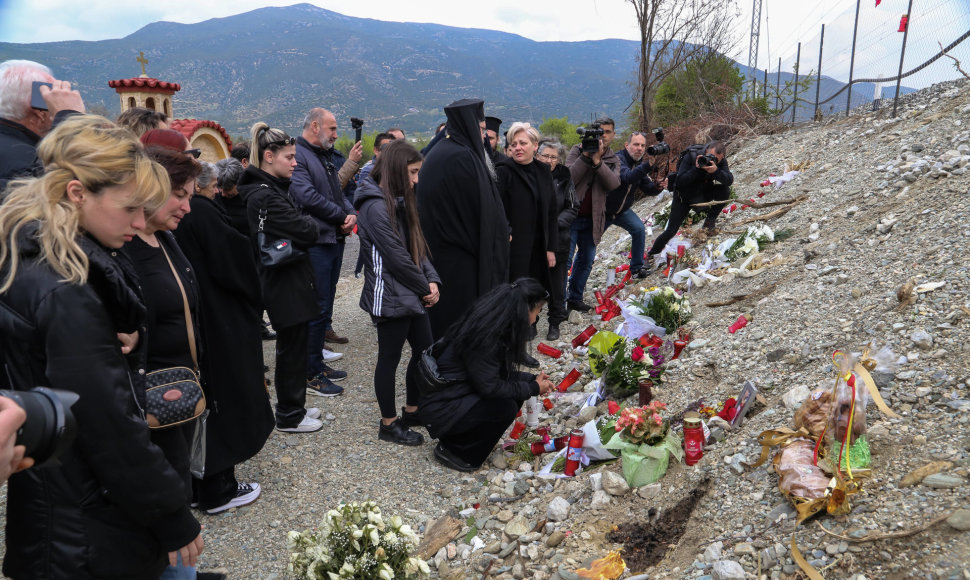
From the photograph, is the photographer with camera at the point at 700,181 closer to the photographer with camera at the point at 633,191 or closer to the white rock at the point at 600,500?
Answer: the photographer with camera at the point at 633,191

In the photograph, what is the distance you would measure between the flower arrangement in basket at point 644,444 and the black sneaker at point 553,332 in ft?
8.86

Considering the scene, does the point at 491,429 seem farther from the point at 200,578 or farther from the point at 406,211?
the point at 200,578

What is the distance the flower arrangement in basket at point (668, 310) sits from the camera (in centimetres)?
503

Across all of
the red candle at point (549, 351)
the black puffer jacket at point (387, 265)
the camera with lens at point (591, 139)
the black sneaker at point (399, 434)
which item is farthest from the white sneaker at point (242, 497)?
the camera with lens at point (591, 139)

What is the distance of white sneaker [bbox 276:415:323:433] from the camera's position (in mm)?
4219

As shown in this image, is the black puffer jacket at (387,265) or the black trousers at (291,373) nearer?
the black puffer jacket at (387,265)

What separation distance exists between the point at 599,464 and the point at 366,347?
3.30 metres

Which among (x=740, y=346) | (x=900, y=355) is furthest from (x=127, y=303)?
(x=740, y=346)

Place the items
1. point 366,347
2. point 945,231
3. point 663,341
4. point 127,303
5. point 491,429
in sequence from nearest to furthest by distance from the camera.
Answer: point 127,303
point 491,429
point 945,231
point 663,341
point 366,347

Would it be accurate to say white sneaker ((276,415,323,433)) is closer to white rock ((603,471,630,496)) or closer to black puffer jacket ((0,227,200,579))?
white rock ((603,471,630,496))

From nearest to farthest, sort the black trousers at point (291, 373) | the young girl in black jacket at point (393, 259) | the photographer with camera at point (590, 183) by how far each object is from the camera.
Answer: the young girl in black jacket at point (393, 259), the black trousers at point (291, 373), the photographer with camera at point (590, 183)

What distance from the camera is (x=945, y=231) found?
13.9 ft

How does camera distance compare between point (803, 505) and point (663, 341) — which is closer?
point (803, 505)

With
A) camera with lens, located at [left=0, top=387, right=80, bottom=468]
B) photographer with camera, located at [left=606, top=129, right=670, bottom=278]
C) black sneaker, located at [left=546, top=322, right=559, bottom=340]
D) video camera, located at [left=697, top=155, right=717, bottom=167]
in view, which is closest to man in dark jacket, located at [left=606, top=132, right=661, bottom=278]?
photographer with camera, located at [left=606, top=129, right=670, bottom=278]
